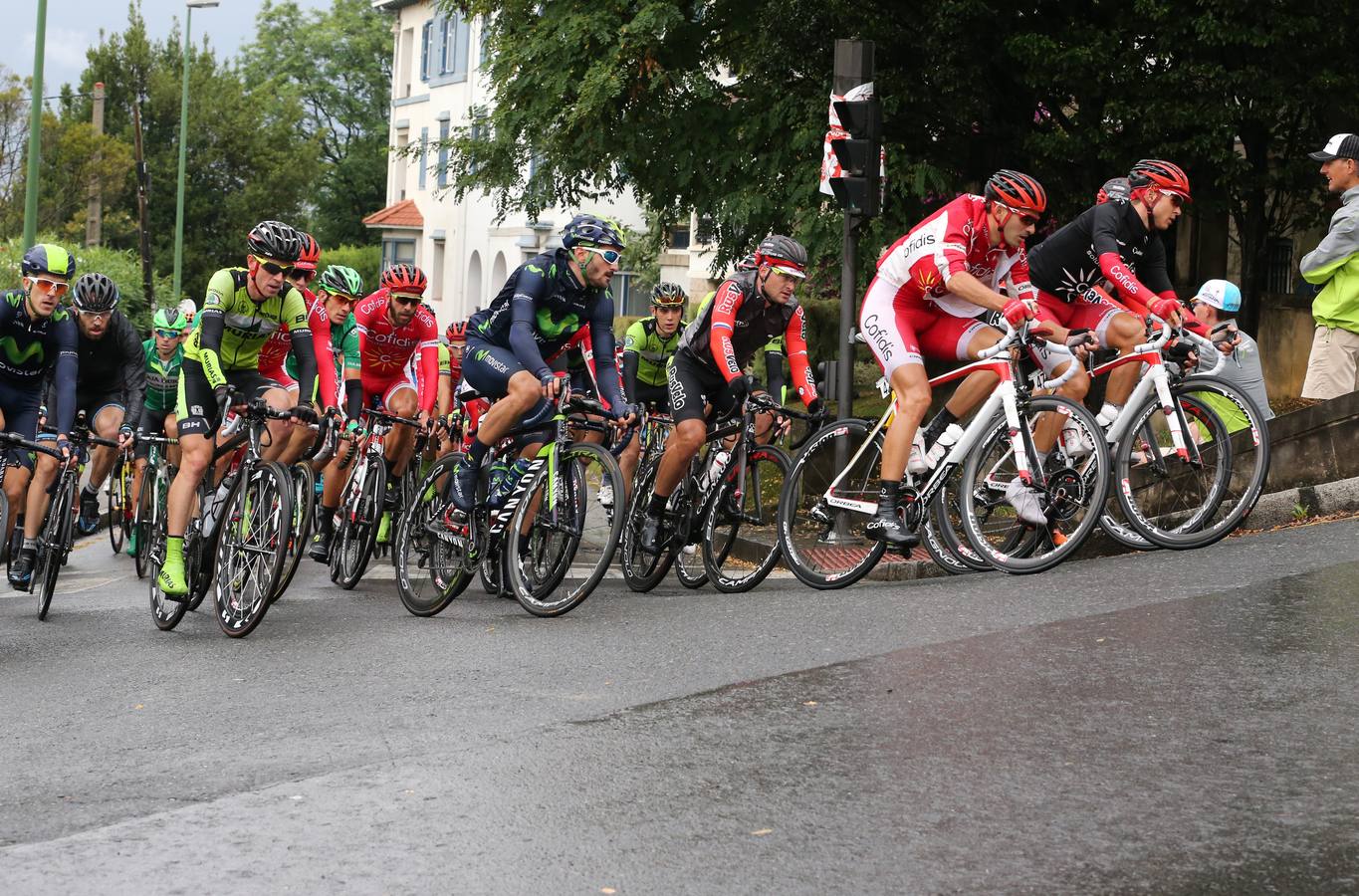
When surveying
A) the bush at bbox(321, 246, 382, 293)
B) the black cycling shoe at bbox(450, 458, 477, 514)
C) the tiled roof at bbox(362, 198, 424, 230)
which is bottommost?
the black cycling shoe at bbox(450, 458, 477, 514)

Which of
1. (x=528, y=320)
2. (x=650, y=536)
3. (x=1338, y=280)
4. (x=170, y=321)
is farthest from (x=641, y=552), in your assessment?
(x=170, y=321)

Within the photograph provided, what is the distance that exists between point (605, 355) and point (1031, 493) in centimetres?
226

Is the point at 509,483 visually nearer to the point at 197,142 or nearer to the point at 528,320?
the point at 528,320

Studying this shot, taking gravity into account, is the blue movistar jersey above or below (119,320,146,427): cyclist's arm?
above

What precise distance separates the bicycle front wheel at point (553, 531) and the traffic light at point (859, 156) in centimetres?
360

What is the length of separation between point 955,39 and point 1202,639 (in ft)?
36.7

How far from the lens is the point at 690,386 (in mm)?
10570

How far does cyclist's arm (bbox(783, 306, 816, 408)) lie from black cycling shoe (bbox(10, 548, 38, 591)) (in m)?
4.52

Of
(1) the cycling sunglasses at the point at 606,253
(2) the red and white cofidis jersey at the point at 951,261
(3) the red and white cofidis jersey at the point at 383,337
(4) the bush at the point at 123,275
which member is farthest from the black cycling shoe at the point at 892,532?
(4) the bush at the point at 123,275

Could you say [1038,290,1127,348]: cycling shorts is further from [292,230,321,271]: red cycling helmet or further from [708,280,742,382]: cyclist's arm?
[292,230,321,271]: red cycling helmet

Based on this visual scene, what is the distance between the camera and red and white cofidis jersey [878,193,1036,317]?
29.6ft

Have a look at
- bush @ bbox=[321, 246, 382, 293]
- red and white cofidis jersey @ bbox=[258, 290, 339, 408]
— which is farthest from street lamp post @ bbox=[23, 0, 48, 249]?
bush @ bbox=[321, 246, 382, 293]

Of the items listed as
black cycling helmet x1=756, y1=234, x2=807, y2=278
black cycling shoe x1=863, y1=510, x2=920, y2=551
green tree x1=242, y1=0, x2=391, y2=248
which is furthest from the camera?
green tree x1=242, y1=0, x2=391, y2=248

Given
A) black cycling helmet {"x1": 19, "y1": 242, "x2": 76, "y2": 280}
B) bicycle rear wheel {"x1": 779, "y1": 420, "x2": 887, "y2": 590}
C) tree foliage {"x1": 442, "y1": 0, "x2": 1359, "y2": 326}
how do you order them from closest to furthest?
bicycle rear wheel {"x1": 779, "y1": 420, "x2": 887, "y2": 590}
black cycling helmet {"x1": 19, "y1": 242, "x2": 76, "y2": 280}
tree foliage {"x1": 442, "y1": 0, "x2": 1359, "y2": 326}
